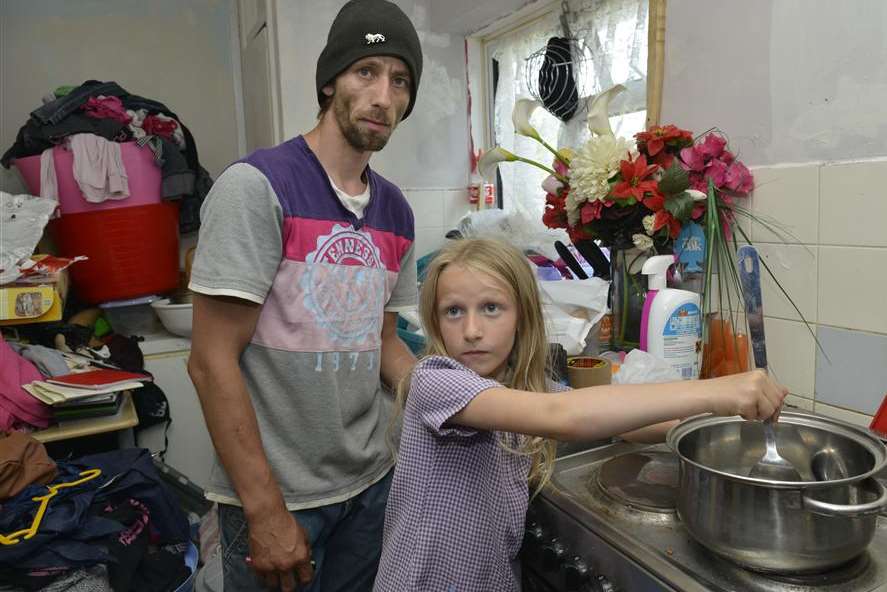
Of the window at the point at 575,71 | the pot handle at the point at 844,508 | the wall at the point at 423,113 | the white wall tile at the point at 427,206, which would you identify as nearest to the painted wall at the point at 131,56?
the wall at the point at 423,113

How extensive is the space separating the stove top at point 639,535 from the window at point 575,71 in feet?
2.84

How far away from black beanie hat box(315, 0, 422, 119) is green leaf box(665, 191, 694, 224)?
22.6 inches

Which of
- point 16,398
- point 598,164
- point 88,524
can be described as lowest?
point 88,524

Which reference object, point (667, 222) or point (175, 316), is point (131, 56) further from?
point (667, 222)

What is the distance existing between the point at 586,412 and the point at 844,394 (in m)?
0.64

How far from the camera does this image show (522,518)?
0.93 meters

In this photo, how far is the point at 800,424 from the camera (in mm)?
850


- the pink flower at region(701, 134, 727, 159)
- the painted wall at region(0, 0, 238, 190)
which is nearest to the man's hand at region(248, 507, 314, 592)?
the pink flower at region(701, 134, 727, 159)

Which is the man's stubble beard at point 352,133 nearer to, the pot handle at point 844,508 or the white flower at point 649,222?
the white flower at point 649,222

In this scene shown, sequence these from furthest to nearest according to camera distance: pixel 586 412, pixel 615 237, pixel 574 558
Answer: pixel 615 237
pixel 574 558
pixel 586 412

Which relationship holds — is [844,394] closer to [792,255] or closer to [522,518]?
[792,255]

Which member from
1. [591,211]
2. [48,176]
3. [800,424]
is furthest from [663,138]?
[48,176]

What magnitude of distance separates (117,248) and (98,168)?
1.01 ft

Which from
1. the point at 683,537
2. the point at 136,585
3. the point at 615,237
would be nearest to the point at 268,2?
the point at 615,237
